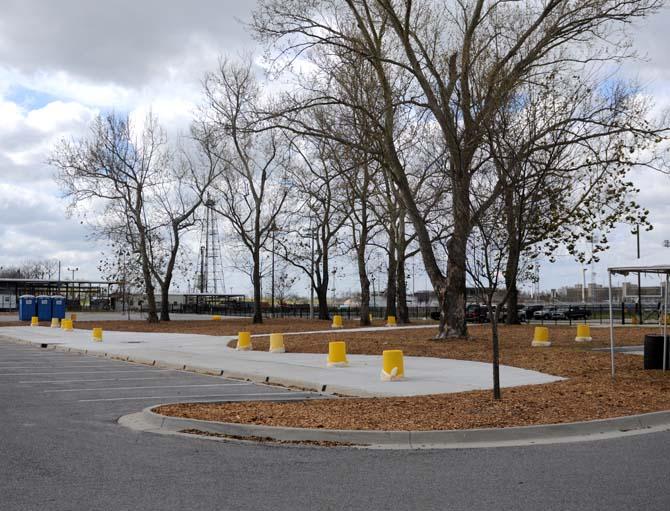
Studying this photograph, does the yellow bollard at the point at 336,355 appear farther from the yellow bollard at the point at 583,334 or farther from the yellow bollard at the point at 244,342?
the yellow bollard at the point at 583,334

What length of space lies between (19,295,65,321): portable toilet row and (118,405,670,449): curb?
158 ft

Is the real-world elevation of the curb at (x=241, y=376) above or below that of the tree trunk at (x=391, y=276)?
below

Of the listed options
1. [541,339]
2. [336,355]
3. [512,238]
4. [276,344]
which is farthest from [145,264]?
[512,238]

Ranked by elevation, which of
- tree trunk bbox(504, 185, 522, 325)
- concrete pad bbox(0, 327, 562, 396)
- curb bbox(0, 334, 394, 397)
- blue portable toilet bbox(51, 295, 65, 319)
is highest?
tree trunk bbox(504, 185, 522, 325)

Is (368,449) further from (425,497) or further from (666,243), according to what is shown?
(666,243)

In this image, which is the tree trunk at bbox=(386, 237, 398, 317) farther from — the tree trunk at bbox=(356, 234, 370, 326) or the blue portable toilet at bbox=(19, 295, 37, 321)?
the blue portable toilet at bbox=(19, 295, 37, 321)

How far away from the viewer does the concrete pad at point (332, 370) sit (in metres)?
14.1

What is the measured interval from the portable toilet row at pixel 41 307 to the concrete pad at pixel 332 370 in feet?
101

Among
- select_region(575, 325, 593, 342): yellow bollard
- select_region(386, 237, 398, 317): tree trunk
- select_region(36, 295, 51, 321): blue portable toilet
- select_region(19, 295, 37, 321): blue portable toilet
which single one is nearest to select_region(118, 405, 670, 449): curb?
select_region(575, 325, 593, 342): yellow bollard

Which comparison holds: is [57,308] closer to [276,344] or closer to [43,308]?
[43,308]

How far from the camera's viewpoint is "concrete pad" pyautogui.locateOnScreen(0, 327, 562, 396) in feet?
46.3

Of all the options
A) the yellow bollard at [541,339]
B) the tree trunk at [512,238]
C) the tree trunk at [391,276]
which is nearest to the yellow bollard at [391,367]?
the tree trunk at [512,238]

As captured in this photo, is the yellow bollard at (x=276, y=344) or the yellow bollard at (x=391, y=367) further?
the yellow bollard at (x=276, y=344)

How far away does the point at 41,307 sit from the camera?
5450 cm
